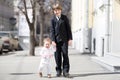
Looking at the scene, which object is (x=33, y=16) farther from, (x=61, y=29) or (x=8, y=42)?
(x=61, y=29)

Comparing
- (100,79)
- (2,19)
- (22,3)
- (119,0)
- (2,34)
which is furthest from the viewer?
(2,19)

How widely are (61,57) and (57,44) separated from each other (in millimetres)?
426

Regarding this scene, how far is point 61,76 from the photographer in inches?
495

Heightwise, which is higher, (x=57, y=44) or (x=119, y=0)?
(x=119, y=0)

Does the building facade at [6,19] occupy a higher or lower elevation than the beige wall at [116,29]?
higher

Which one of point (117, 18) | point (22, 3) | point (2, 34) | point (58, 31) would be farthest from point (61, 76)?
point (2, 34)

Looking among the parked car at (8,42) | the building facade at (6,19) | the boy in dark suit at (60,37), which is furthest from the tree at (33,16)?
the building facade at (6,19)

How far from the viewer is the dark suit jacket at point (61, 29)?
1249 centimetres

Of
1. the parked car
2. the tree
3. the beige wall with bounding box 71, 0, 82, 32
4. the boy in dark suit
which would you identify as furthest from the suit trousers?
the beige wall with bounding box 71, 0, 82, 32

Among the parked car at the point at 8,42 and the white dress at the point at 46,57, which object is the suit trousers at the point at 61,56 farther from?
the parked car at the point at 8,42

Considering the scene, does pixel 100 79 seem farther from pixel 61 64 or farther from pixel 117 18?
pixel 117 18

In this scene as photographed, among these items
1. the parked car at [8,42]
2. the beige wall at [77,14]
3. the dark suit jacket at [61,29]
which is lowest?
the parked car at [8,42]

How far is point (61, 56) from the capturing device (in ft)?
42.0

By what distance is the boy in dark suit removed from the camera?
12469 millimetres
